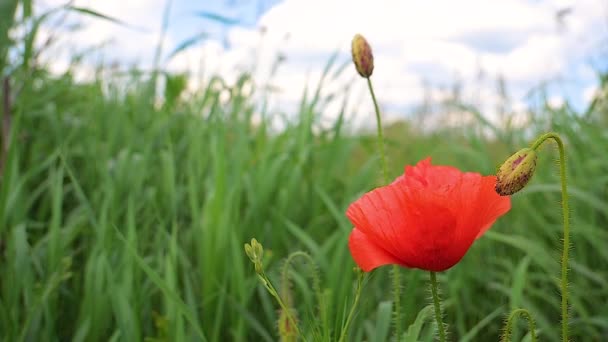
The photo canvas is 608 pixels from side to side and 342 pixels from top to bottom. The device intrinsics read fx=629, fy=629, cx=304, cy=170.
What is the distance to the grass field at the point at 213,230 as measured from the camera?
1465mm

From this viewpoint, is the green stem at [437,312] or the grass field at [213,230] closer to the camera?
the green stem at [437,312]

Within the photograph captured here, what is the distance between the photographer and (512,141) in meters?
3.05

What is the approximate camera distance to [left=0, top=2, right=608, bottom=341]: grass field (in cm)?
146

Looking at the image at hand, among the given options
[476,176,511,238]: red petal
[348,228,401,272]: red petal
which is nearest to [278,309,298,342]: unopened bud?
[348,228,401,272]: red petal

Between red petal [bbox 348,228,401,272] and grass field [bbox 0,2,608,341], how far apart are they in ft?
0.37

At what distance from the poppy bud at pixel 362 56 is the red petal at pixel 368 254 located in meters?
0.24

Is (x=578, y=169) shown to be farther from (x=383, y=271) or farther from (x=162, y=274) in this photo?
(x=162, y=274)

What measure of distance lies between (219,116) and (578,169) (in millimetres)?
1368

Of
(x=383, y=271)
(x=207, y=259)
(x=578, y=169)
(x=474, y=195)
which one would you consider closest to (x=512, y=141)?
(x=578, y=169)

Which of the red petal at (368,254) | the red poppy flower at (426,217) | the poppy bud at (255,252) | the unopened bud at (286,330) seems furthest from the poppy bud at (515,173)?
the unopened bud at (286,330)

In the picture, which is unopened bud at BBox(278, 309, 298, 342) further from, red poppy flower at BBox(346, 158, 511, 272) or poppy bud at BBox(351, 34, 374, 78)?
poppy bud at BBox(351, 34, 374, 78)

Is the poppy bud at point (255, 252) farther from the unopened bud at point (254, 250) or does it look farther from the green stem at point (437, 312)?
the green stem at point (437, 312)

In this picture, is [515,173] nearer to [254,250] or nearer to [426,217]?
[426,217]

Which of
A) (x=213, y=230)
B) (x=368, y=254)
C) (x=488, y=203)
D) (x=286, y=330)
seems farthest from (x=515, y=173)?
(x=213, y=230)
